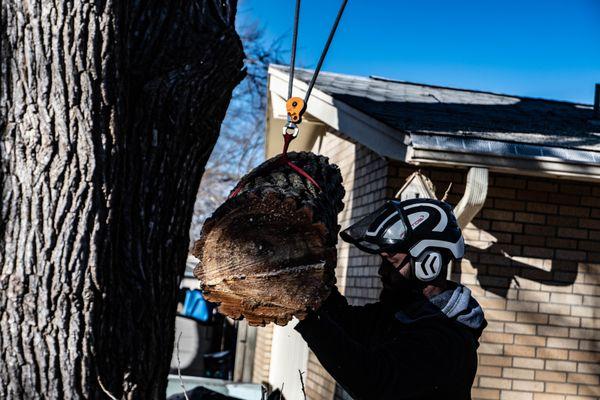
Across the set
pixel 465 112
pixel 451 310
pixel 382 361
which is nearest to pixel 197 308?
pixel 465 112

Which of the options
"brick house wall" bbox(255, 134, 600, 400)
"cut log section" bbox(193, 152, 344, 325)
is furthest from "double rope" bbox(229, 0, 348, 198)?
"brick house wall" bbox(255, 134, 600, 400)

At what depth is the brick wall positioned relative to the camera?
6246mm

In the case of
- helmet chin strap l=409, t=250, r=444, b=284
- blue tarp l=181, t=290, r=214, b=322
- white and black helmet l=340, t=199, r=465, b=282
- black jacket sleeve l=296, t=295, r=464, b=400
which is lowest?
blue tarp l=181, t=290, r=214, b=322

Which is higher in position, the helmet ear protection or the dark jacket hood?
the helmet ear protection

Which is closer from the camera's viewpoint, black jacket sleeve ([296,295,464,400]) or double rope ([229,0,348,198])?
black jacket sleeve ([296,295,464,400])

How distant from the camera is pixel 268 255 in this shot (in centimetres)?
269

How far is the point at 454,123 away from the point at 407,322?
375 centimetres

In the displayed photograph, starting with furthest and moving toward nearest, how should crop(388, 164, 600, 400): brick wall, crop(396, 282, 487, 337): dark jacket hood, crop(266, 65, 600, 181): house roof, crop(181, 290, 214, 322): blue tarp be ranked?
1. crop(181, 290, 214, 322): blue tarp
2. crop(388, 164, 600, 400): brick wall
3. crop(266, 65, 600, 181): house roof
4. crop(396, 282, 487, 337): dark jacket hood

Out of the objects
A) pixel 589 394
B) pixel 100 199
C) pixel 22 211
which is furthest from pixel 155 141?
pixel 589 394

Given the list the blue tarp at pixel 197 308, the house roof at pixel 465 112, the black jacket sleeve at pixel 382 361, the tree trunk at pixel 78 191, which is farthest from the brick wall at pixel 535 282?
the blue tarp at pixel 197 308

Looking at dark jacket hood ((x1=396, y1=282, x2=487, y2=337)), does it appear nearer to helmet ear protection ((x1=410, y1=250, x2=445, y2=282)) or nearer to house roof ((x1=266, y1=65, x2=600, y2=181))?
helmet ear protection ((x1=410, y1=250, x2=445, y2=282))

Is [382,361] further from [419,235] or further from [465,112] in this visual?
[465,112]

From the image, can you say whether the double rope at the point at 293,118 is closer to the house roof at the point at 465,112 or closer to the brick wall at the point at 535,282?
the house roof at the point at 465,112

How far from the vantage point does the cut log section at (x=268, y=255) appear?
263cm
